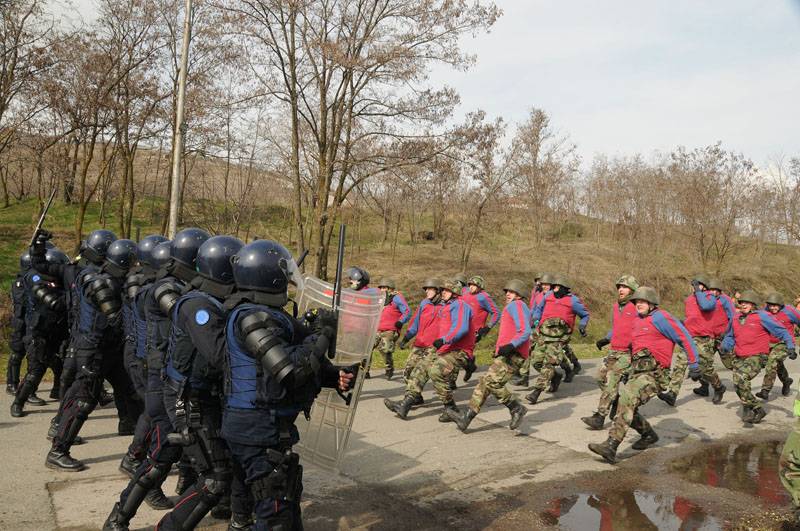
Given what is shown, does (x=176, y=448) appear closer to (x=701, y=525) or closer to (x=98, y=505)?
(x=98, y=505)

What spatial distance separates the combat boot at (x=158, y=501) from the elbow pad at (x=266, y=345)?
227 cm

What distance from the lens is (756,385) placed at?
12.6m

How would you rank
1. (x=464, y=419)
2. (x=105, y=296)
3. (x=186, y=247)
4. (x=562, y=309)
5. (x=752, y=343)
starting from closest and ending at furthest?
(x=186, y=247)
(x=105, y=296)
(x=464, y=419)
(x=752, y=343)
(x=562, y=309)

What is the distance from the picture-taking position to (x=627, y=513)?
18.9 feet

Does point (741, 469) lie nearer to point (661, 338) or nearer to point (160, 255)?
point (661, 338)

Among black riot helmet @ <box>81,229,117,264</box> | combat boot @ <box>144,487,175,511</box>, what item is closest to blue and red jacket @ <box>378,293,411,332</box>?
black riot helmet @ <box>81,229,117,264</box>

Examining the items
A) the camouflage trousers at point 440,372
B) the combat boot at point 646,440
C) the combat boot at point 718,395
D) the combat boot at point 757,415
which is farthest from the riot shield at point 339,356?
the combat boot at point 718,395

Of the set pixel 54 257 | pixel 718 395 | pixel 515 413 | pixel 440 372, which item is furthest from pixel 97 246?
pixel 718 395

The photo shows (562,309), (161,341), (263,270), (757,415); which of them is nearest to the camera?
(263,270)

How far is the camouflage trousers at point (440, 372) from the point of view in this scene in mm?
8631

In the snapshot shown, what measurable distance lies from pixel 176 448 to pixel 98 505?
4.00 ft

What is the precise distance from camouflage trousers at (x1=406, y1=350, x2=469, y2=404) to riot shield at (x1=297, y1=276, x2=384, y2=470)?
3415 millimetres

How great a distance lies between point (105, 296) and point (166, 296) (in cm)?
174

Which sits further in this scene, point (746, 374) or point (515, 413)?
point (746, 374)
